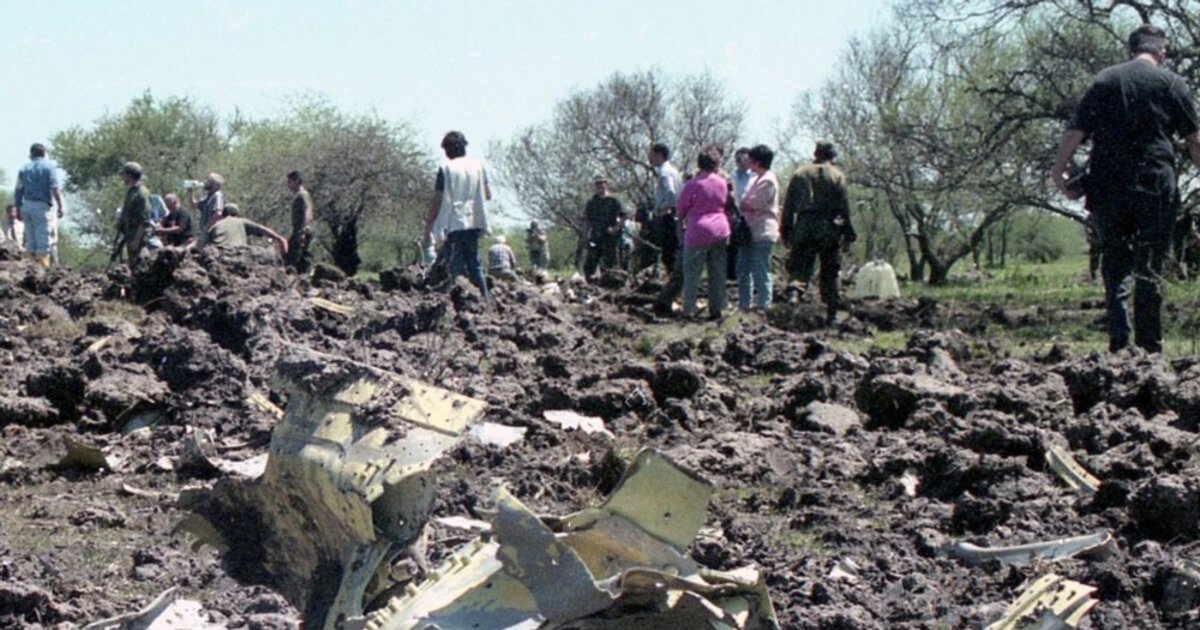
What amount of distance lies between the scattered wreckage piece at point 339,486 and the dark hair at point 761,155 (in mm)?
11512

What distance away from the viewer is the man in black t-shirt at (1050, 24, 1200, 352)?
9.34 m

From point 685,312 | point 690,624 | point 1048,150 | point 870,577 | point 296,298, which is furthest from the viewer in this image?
point 1048,150

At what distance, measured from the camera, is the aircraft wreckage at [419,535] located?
9.81ft

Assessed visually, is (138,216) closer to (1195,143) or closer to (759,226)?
(759,226)

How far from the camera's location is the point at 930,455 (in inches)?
261

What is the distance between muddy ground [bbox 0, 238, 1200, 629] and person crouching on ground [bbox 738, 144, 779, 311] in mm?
2844

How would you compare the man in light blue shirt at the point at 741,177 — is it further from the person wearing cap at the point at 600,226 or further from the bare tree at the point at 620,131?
the bare tree at the point at 620,131

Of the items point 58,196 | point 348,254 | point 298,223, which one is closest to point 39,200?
point 58,196

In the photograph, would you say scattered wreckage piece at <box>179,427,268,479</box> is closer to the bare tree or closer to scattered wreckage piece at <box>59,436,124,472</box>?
scattered wreckage piece at <box>59,436,124,472</box>

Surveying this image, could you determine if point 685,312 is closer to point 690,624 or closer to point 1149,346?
point 1149,346

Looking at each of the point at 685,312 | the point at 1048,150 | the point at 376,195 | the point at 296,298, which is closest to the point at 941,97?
the point at 1048,150

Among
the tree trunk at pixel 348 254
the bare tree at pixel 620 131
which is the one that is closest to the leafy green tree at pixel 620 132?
the bare tree at pixel 620 131

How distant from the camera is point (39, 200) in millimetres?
21312

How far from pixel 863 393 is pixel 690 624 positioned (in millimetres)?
5194
